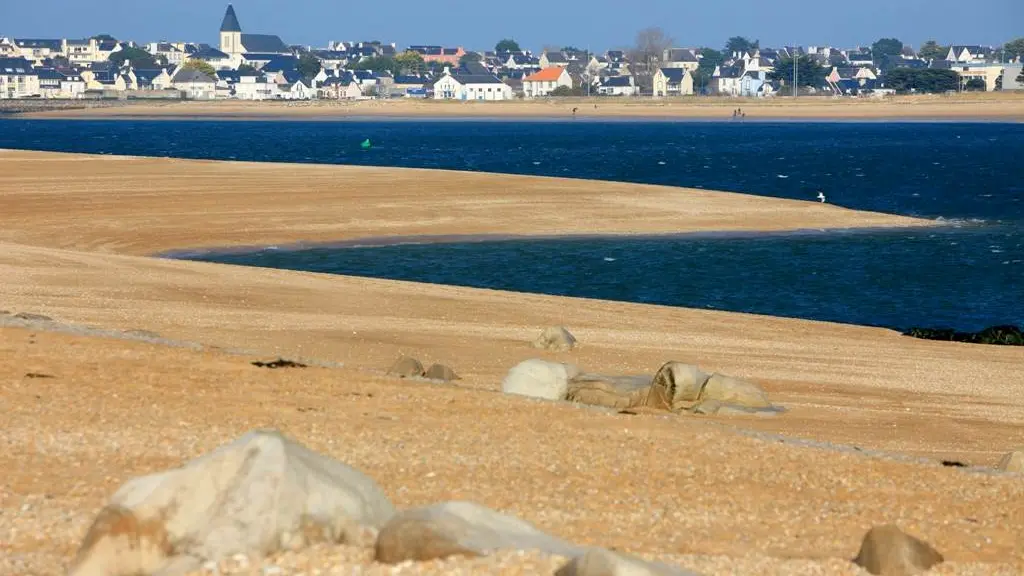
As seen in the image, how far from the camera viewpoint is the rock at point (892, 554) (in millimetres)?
9070

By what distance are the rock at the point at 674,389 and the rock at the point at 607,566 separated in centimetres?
895

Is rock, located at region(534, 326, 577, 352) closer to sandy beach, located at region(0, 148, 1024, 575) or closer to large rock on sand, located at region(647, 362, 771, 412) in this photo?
sandy beach, located at region(0, 148, 1024, 575)

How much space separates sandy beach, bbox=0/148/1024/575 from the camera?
10.3 meters

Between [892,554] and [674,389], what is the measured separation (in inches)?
285

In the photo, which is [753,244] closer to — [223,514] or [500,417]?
[500,417]

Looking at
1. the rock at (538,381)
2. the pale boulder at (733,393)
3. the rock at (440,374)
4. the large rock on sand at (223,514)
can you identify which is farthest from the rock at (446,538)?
the pale boulder at (733,393)

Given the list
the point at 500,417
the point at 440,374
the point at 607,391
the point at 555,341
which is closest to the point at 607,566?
the point at 500,417

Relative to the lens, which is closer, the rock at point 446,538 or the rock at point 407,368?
the rock at point 446,538

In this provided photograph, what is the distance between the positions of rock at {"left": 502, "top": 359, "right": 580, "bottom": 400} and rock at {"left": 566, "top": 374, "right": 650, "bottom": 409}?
16 centimetres

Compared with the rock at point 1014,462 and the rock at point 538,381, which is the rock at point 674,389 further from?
the rock at point 1014,462

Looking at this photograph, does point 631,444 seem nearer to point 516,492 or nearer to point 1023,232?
point 516,492

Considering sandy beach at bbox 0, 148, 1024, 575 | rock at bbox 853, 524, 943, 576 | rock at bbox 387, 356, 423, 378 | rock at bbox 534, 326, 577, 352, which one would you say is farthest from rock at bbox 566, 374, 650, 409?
rock at bbox 853, 524, 943, 576

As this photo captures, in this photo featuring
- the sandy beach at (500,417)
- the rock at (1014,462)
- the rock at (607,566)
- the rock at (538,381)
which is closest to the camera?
the rock at (607,566)

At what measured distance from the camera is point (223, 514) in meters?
8.06
